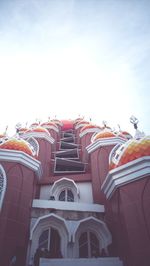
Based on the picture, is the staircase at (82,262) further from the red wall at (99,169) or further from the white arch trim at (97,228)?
the red wall at (99,169)

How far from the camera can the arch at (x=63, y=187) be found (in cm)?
1203

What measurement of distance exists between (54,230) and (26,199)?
2118mm

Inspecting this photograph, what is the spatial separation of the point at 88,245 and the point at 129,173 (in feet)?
13.9

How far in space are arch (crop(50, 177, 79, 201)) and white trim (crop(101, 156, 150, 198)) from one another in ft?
11.2

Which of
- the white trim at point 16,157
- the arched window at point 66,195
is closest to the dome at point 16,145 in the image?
the white trim at point 16,157

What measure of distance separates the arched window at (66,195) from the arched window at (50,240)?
249 cm

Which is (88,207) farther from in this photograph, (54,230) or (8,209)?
(8,209)

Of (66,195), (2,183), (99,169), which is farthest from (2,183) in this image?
(99,169)

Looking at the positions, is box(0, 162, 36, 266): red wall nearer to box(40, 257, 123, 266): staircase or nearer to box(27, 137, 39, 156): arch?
box(40, 257, 123, 266): staircase

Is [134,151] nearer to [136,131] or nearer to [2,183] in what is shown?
[136,131]

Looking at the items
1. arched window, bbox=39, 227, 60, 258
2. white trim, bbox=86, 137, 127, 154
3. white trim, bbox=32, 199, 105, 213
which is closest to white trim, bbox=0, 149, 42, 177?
white trim, bbox=32, 199, 105, 213

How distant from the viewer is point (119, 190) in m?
8.58

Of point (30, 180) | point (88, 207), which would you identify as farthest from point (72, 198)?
point (30, 180)

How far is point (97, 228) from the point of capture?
388 inches
